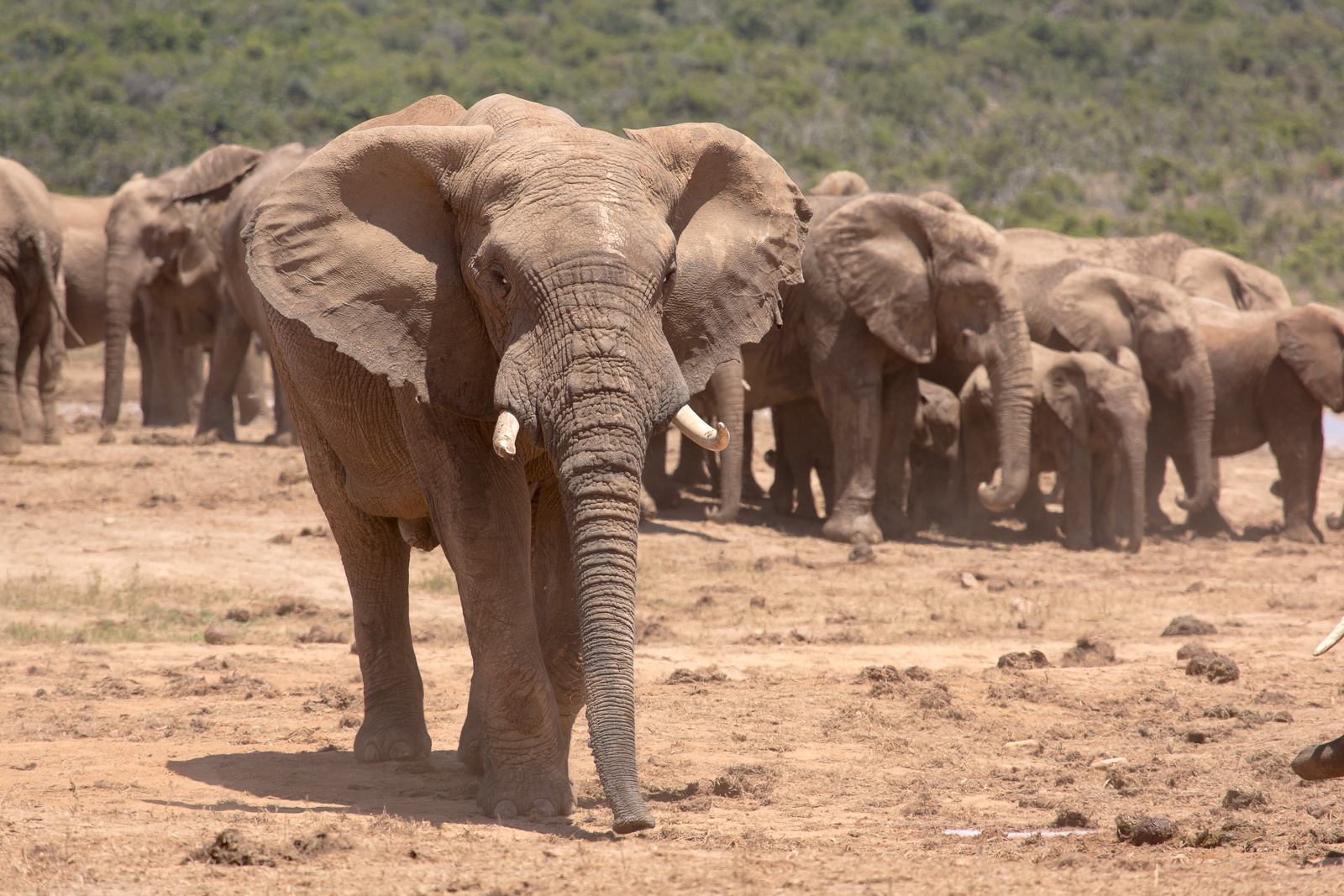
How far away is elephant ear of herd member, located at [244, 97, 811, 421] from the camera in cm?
497

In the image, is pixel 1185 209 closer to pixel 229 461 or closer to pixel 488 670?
pixel 229 461

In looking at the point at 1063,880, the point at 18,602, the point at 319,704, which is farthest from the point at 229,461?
the point at 1063,880

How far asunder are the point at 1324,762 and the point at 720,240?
252 cm

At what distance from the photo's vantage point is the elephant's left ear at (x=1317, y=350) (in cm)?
1445

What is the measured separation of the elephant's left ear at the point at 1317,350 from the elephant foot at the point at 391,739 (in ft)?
36.0

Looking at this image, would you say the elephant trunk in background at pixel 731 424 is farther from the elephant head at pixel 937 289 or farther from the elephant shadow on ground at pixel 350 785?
the elephant shadow on ground at pixel 350 785

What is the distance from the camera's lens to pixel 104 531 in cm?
1108

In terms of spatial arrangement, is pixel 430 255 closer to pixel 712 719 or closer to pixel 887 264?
Answer: pixel 712 719

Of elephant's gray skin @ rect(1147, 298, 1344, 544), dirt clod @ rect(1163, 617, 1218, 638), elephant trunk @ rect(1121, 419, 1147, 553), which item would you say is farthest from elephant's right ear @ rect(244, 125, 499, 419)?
elephant's gray skin @ rect(1147, 298, 1344, 544)

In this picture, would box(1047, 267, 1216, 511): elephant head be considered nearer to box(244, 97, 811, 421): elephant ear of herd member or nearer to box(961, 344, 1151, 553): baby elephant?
box(961, 344, 1151, 553): baby elephant

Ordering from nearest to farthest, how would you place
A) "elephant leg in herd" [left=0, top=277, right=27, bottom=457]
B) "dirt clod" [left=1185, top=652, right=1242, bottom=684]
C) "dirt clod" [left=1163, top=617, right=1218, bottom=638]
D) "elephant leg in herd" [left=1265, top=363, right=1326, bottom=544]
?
"dirt clod" [left=1185, top=652, right=1242, bottom=684]
"dirt clod" [left=1163, top=617, right=1218, bottom=638]
"elephant leg in herd" [left=0, top=277, right=27, bottom=457]
"elephant leg in herd" [left=1265, top=363, right=1326, bottom=544]

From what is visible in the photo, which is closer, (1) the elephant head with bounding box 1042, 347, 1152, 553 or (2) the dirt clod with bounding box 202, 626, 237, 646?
(2) the dirt clod with bounding box 202, 626, 237, 646

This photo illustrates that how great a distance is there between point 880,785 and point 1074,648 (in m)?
3.11

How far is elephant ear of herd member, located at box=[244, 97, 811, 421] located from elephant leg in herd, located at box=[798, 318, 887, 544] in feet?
25.2
